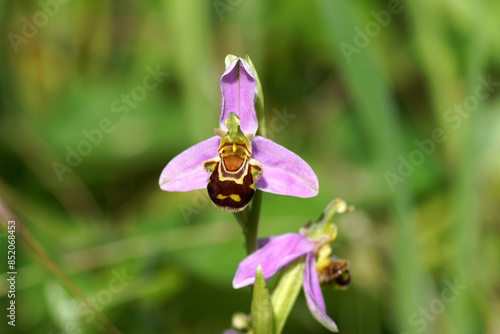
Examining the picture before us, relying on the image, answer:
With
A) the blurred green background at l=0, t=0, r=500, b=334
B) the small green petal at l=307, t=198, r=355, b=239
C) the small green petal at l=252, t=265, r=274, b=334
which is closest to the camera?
the small green petal at l=252, t=265, r=274, b=334

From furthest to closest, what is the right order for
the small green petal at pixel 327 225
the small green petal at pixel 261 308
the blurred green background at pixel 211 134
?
the blurred green background at pixel 211 134 < the small green petal at pixel 327 225 < the small green petal at pixel 261 308

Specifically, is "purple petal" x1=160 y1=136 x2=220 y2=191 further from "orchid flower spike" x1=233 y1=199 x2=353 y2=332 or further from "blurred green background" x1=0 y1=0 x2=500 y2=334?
"blurred green background" x1=0 y1=0 x2=500 y2=334

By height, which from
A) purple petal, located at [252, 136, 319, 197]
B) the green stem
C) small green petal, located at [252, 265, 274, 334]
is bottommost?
small green petal, located at [252, 265, 274, 334]

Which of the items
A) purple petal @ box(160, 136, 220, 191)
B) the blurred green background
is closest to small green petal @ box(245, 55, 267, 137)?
purple petal @ box(160, 136, 220, 191)

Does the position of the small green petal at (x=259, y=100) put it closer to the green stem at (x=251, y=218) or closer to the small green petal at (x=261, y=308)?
the green stem at (x=251, y=218)

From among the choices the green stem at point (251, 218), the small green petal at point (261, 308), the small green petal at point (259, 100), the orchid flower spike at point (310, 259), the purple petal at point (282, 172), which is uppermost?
the small green petal at point (259, 100)

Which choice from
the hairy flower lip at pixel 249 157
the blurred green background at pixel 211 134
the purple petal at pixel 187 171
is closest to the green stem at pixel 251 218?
the hairy flower lip at pixel 249 157

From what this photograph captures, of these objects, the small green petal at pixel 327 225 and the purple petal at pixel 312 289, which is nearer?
the purple petal at pixel 312 289
